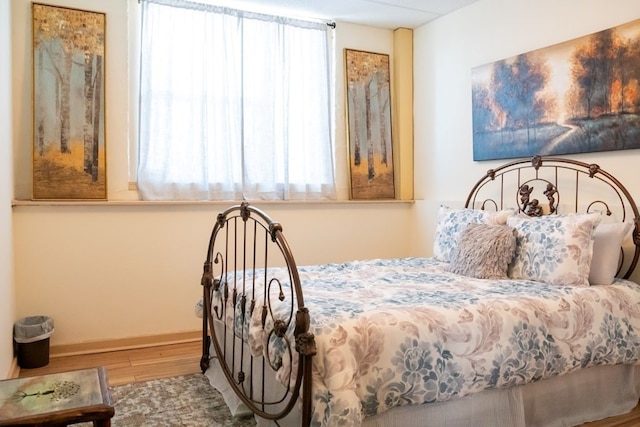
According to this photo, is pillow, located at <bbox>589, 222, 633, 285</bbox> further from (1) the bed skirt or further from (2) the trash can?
(2) the trash can

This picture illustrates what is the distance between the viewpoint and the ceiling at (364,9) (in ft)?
12.2

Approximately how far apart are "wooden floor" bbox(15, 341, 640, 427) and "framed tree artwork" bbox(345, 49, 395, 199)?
5.89 feet

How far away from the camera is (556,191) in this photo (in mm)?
3059

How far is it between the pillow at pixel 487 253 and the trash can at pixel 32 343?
245 centimetres

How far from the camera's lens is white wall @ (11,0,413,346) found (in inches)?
125

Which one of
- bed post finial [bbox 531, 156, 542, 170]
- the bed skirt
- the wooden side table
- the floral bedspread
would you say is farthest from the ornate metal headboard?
the wooden side table

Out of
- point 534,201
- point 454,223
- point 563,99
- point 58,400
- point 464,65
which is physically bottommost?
point 58,400

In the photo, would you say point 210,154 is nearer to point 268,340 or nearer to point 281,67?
point 281,67

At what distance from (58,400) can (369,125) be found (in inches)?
127

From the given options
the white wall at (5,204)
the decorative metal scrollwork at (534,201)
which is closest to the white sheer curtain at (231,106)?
the white wall at (5,204)

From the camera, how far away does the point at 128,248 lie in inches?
135

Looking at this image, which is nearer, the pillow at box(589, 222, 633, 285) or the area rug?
the area rug

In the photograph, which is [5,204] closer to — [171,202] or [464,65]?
[171,202]

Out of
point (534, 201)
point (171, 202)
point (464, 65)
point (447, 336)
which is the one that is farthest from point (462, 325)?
point (464, 65)
